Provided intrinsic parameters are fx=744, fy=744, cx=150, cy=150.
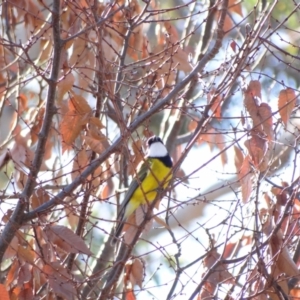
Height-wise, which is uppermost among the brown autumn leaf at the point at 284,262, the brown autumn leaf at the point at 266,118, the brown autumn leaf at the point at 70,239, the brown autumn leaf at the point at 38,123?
the brown autumn leaf at the point at 38,123

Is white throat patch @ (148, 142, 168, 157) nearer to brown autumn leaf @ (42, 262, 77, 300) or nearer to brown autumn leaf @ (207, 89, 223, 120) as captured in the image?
brown autumn leaf @ (207, 89, 223, 120)

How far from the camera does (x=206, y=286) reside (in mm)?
3113

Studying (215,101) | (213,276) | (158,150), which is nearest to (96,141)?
(215,101)

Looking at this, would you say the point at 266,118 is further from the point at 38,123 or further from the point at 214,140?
the point at 38,123

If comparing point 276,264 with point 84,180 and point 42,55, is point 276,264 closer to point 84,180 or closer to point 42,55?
point 84,180

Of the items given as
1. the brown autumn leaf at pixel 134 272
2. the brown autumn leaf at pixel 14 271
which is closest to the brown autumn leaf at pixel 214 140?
the brown autumn leaf at pixel 134 272

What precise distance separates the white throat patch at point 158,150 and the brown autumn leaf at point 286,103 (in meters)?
1.48

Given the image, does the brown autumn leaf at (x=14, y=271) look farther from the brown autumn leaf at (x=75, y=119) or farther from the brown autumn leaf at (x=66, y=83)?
the brown autumn leaf at (x=66, y=83)

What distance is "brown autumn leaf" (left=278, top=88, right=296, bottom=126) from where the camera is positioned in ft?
9.02

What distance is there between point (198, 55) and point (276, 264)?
7.32ft

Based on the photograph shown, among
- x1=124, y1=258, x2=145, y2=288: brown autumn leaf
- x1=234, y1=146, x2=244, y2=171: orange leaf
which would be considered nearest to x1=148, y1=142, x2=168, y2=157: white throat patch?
x1=234, y1=146, x2=244, y2=171: orange leaf

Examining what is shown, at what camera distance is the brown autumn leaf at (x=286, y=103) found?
2.75m

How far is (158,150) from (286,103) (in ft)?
5.43

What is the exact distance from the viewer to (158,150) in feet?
14.2
